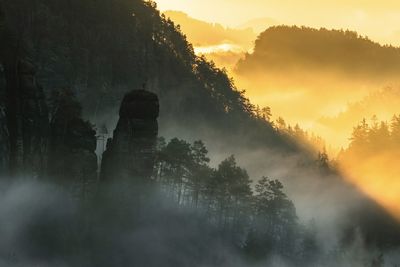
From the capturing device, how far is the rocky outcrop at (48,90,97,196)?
6706 cm

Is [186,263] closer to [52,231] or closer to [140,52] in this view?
[52,231]

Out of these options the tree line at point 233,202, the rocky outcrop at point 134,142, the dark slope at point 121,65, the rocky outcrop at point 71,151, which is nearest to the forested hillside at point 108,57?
the dark slope at point 121,65

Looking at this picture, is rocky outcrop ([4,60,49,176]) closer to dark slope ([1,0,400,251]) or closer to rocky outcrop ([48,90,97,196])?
rocky outcrop ([48,90,97,196])

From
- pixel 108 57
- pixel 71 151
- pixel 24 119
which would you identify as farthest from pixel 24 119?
pixel 108 57

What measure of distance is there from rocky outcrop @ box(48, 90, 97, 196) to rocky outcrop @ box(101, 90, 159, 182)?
2.66 m

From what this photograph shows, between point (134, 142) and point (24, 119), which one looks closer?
point (24, 119)

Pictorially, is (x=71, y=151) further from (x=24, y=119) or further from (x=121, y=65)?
(x=121, y=65)

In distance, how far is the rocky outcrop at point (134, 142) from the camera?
232 ft

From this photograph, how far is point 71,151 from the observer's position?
2677 inches

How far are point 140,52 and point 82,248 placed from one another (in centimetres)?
10968

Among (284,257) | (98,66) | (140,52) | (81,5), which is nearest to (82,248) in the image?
(284,257)

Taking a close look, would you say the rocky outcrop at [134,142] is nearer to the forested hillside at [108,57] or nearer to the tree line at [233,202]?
the tree line at [233,202]

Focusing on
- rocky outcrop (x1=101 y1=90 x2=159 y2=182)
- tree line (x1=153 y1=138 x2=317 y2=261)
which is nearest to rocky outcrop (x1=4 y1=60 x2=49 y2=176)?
rocky outcrop (x1=101 y1=90 x2=159 y2=182)

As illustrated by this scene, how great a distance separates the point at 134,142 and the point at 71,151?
7.18 metres
